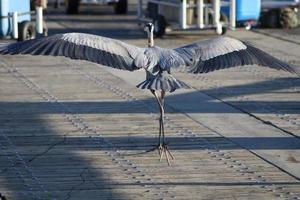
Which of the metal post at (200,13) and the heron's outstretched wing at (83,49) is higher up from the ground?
the heron's outstretched wing at (83,49)

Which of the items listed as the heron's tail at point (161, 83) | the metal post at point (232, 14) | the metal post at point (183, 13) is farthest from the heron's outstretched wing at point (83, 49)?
the metal post at point (232, 14)

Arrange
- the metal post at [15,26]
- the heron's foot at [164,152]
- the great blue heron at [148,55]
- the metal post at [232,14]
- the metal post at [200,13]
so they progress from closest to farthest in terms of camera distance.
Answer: the great blue heron at [148,55] < the heron's foot at [164,152] < the metal post at [15,26] < the metal post at [200,13] < the metal post at [232,14]

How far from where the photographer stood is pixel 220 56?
27.8 feet

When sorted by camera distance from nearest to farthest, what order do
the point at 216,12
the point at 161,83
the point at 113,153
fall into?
1. the point at 161,83
2. the point at 113,153
3. the point at 216,12

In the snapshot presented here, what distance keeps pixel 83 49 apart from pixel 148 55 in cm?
60

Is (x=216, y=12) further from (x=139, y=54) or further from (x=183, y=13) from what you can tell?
(x=139, y=54)

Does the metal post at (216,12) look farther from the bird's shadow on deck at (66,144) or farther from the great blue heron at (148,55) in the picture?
the great blue heron at (148,55)

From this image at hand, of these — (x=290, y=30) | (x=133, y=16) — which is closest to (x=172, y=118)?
(x=290, y=30)

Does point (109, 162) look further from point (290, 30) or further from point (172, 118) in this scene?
point (290, 30)

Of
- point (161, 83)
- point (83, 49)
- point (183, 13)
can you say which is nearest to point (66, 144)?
point (83, 49)

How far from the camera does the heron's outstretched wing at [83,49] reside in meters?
8.03

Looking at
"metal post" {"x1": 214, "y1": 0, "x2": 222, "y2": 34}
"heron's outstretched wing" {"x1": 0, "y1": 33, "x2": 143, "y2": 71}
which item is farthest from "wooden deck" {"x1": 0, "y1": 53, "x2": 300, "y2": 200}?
"metal post" {"x1": 214, "y1": 0, "x2": 222, "y2": 34}

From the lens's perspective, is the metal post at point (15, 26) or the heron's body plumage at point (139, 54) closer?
the heron's body plumage at point (139, 54)

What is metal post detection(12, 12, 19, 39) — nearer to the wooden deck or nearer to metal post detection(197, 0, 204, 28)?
metal post detection(197, 0, 204, 28)
